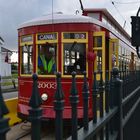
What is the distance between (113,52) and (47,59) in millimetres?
1974

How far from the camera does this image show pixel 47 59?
998cm

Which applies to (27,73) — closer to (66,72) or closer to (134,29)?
(66,72)

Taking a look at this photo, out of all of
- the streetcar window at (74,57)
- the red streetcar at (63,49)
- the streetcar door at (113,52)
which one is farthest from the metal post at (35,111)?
the streetcar door at (113,52)

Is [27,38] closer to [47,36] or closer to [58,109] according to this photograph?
[47,36]

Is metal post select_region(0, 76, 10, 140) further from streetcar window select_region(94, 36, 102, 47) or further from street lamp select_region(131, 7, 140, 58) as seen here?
streetcar window select_region(94, 36, 102, 47)

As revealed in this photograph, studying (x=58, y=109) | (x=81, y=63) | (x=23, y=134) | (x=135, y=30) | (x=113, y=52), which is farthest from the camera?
(x=113, y=52)

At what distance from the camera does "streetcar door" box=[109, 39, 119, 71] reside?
1063cm

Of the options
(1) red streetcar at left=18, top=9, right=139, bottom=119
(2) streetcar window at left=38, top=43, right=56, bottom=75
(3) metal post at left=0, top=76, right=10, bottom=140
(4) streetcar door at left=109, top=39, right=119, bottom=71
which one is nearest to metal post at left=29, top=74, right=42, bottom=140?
(3) metal post at left=0, top=76, right=10, bottom=140

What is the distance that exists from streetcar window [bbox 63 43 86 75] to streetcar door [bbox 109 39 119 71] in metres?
1.03

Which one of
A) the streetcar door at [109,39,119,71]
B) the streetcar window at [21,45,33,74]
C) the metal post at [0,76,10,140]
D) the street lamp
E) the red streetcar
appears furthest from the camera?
the streetcar door at [109,39,119,71]

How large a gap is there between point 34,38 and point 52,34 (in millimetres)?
548

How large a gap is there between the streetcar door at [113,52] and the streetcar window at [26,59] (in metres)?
2.06

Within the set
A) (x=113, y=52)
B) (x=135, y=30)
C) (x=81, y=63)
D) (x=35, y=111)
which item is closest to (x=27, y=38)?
(x=81, y=63)

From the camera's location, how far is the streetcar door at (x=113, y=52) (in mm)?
10633
